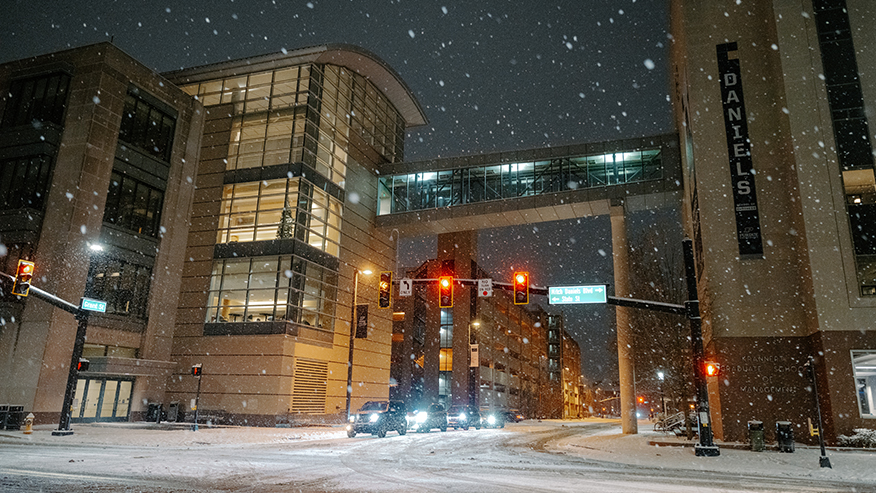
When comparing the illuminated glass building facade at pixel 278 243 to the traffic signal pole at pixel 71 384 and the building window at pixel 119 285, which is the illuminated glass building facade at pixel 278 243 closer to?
the building window at pixel 119 285

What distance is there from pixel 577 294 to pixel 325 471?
1248cm

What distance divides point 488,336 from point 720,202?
160 feet

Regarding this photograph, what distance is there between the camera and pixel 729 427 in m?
25.9

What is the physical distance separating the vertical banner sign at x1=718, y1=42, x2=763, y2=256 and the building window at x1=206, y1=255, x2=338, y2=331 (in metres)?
24.6

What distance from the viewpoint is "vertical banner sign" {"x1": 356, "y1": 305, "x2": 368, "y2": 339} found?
116 ft

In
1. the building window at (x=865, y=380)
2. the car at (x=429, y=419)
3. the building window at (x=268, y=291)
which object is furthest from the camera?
the building window at (x=268, y=291)

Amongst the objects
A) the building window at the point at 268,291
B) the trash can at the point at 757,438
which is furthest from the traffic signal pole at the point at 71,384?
the trash can at the point at 757,438

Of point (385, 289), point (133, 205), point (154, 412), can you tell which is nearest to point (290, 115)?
point (133, 205)

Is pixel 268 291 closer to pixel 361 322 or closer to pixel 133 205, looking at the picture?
pixel 361 322

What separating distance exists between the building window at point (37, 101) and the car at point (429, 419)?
87.0ft

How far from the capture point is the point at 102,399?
1259 inches

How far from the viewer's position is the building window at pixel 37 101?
32344 millimetres

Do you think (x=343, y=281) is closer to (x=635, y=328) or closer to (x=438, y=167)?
(x=438, y=167)

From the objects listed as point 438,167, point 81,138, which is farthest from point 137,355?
point 438,167
